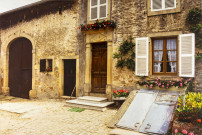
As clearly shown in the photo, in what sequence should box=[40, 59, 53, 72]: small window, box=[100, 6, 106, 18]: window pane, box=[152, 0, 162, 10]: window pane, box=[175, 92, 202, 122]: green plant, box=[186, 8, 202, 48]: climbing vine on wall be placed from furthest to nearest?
box=[40, 59, 53, 72]: small window, box=[100, 6, 106, 18]: window pane, box=[152, 0, 162, 10]: window pane, box=[186, 8, 202, 48]: climbing vine on wall, box=[175, 92, 202, 122]: green plant

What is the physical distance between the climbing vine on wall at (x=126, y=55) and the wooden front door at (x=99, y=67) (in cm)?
80

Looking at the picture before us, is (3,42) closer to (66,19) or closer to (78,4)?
(66,19)

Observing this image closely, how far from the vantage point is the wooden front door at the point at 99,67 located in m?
7.50

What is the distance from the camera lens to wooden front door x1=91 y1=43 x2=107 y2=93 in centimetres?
750

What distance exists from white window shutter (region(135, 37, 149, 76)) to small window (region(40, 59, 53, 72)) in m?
4.57

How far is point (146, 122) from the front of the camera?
421 centimetres

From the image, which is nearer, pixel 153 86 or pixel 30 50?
pixel 153 86

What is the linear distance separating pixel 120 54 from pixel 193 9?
2.90 m

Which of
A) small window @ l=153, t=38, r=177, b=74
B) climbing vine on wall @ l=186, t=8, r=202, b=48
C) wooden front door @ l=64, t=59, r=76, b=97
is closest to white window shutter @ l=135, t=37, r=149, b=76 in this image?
small window @ l=153, t=38, r=177, b=74

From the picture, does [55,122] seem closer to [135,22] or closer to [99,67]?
[99,67]

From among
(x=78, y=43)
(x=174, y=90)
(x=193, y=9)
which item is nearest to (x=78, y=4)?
(x=78, y=43)

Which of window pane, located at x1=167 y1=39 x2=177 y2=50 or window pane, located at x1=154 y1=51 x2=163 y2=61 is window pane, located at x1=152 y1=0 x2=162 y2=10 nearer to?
window pane, located at x1=167 y1=39 x2=177 y2=50

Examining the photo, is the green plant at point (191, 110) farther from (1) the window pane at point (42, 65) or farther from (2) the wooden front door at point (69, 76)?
(1) the window pane at point (42, 65)

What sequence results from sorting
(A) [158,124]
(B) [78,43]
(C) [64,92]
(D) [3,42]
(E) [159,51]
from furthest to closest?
(D) [3,42]
(C) [64,92]
(B) [78,43]
(E) [159,51]
(A) [158,124]
